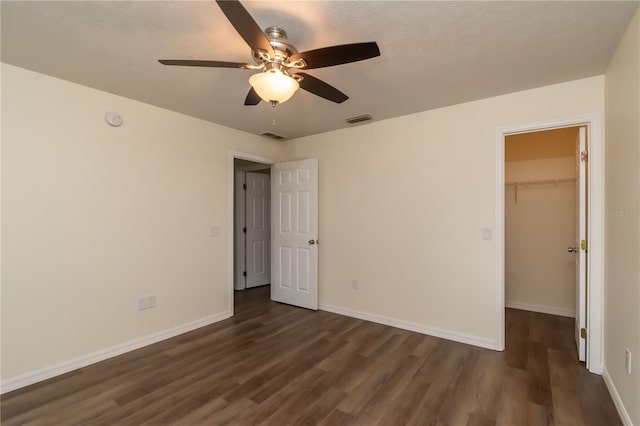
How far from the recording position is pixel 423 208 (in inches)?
130

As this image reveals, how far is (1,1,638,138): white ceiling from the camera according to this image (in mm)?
1641

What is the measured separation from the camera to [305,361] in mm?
2652

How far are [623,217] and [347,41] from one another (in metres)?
2.13

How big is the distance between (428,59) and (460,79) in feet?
1.67

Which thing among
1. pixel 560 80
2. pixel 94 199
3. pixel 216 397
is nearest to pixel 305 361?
pixel 216 397

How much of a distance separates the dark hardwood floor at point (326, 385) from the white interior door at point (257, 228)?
2166 mm

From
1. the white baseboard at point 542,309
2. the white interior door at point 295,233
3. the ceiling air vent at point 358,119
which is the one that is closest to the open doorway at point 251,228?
the white interior door at point 295,233

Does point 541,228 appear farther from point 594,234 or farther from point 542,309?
point 594,234

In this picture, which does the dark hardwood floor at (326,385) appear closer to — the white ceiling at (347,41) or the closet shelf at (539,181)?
the closet shelf at (539,181)

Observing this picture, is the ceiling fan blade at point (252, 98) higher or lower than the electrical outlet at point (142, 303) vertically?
higher

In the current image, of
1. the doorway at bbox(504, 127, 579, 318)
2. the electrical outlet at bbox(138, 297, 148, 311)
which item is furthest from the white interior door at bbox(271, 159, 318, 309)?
the doorway at bbox(504, 127, 579, 318)

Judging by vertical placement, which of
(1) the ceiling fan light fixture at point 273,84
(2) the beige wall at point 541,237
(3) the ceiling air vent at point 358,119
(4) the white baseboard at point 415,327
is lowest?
(4) the white baseboard at point 415,327

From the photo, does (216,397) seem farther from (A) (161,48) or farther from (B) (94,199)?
(A) (161,48)

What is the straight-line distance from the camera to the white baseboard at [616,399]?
70.4 inches
